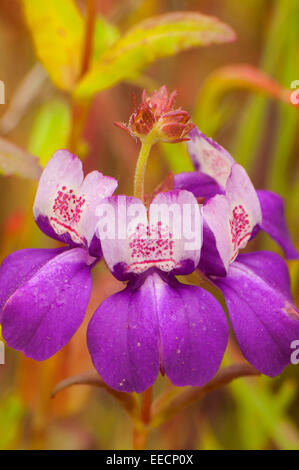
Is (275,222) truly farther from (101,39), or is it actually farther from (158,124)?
(101,39)

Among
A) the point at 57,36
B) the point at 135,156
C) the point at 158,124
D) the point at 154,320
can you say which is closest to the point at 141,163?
the point at 158,124

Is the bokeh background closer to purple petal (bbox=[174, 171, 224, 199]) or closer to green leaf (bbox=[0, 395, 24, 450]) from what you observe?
green leaf (bbox=[0, 395, 24, 450])

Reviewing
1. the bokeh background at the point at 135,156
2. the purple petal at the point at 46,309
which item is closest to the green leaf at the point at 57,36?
the bokeh background at the point at 135,156

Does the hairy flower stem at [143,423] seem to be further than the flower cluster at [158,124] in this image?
Yes

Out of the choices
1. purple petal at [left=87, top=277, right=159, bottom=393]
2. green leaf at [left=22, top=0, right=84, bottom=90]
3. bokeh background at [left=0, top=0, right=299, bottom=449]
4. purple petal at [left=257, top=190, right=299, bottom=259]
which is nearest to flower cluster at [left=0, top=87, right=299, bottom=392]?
purple petal at [left=87, top=277, right=159, bottom=393]

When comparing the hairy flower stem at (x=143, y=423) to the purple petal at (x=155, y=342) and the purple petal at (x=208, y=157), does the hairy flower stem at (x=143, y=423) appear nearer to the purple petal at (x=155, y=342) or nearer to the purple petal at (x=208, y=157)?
the purple petal at (x=155, y=342)

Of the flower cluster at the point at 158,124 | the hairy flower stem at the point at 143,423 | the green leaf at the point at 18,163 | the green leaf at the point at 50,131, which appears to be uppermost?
the flower cluster at the point at 158,124
